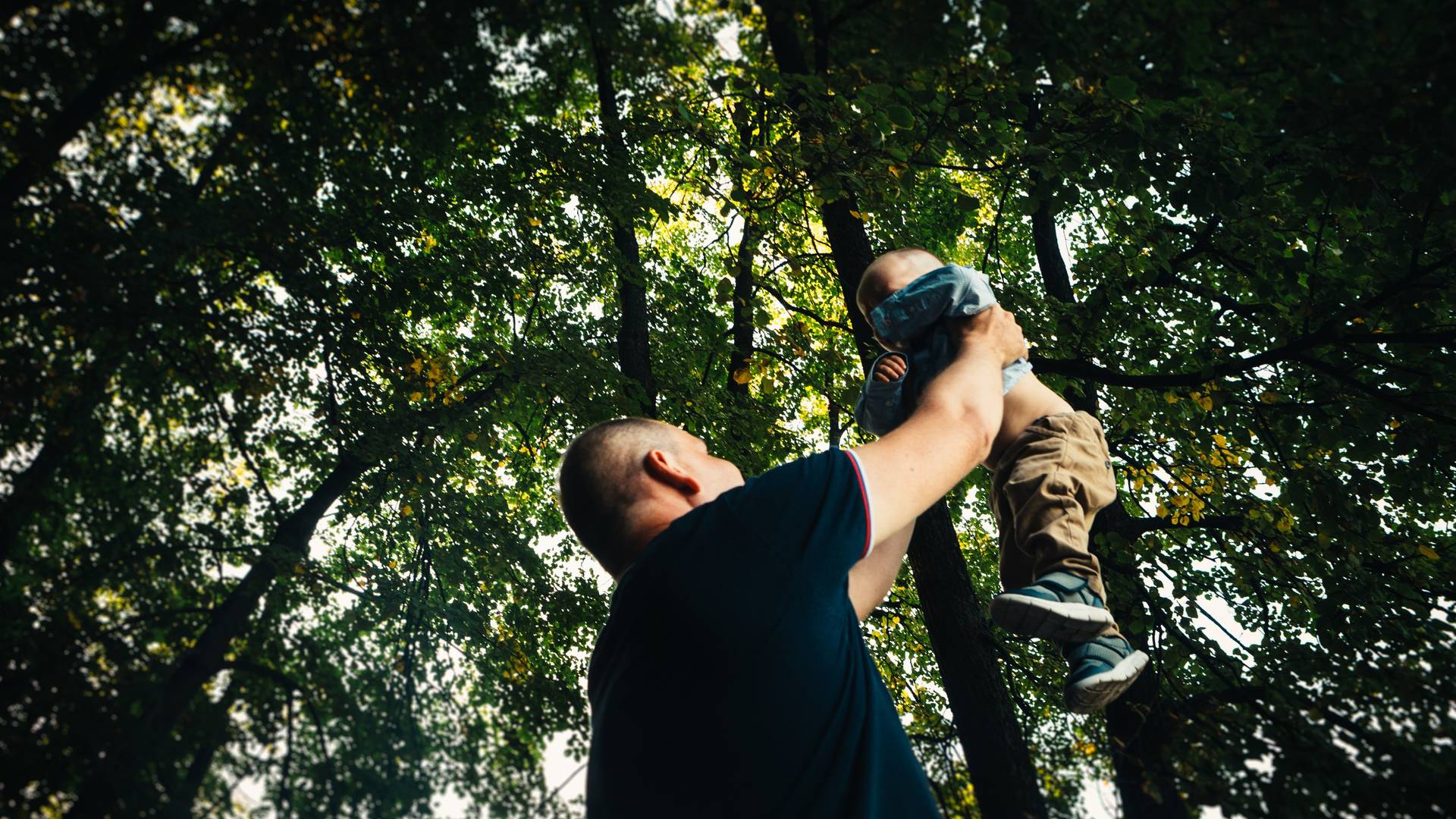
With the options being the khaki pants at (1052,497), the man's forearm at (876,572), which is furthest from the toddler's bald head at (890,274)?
the man's forearm at (876,572)

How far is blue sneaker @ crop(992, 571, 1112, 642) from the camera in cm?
241

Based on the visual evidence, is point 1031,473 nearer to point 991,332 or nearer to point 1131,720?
point 991,332

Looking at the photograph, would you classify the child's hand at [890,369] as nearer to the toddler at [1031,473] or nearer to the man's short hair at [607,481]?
the toddler at [1031,473]

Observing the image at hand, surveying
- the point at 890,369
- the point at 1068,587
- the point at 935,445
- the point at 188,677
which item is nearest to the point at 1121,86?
the point at 890,369

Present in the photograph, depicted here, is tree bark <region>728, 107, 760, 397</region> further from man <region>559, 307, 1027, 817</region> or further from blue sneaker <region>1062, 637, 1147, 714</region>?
man <region>559, 307, 1027, 817</region>

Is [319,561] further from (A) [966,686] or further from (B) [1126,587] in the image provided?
(B) [1126,587]

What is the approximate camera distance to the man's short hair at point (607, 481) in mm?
2240

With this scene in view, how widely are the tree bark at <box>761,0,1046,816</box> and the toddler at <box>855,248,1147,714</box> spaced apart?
0.66 m

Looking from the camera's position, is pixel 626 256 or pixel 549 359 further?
pixel 626 256

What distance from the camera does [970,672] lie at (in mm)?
3525

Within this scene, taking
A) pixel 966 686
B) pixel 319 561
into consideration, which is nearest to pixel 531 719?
pixel 319 561

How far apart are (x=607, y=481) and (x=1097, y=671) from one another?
5.28 feet

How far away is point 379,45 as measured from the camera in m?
2.16

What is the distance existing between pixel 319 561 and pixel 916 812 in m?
2.41
